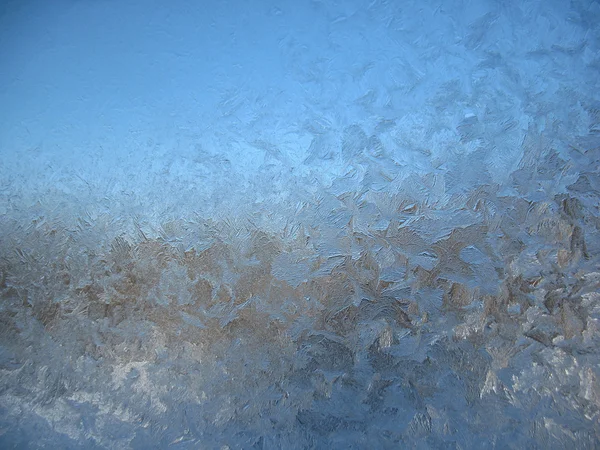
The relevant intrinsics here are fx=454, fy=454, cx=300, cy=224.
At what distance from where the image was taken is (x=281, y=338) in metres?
1.35

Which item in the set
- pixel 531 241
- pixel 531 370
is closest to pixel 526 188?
pixel 531 241

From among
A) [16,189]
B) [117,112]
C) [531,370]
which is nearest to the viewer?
[531,370]

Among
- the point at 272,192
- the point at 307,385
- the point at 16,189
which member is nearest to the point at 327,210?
the point at 272,192

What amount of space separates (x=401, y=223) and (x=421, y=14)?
59 centimetres

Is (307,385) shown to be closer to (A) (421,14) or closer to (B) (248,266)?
(B) (248,266)

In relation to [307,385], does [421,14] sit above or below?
above

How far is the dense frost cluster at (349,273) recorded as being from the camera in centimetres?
120

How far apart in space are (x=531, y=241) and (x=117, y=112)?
1327mm

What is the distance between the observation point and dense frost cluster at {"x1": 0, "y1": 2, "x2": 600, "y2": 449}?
120cm

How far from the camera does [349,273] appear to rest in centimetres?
132

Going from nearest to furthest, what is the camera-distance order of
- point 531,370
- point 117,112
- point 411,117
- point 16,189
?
1. point 531,370
2. point 411,117
3. point 117,112
4. point 16,189

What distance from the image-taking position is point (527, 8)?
1.22 m

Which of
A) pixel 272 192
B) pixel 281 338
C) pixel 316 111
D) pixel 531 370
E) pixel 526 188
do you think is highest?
pixel 316 111

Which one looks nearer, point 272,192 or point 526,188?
point 526,188
